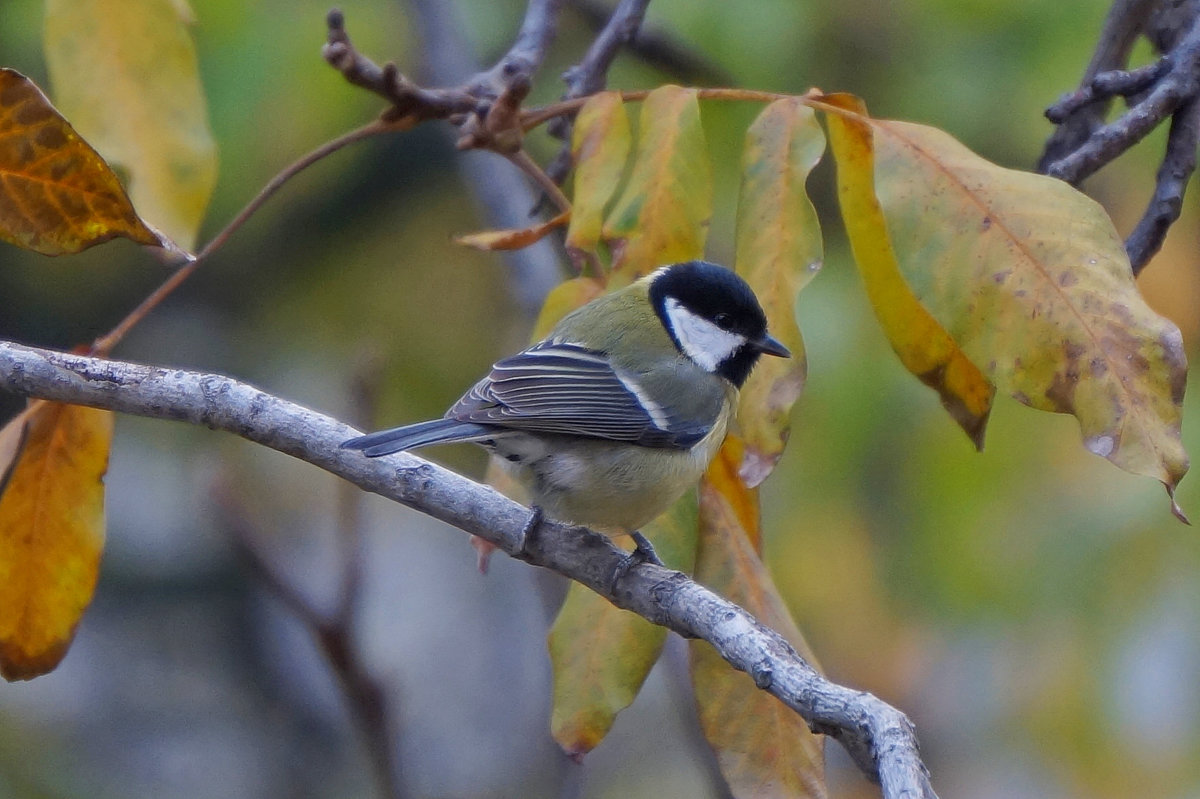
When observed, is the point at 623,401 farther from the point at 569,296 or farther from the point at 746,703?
the point at 746,703

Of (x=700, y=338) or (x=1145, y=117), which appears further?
(x=700, y=338)

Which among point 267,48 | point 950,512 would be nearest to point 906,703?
point 950,512

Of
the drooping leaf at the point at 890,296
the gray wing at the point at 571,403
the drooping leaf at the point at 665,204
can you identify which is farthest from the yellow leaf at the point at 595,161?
the gray wing at the point at 571,403

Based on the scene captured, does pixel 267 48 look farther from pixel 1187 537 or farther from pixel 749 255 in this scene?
pixel 1187 537

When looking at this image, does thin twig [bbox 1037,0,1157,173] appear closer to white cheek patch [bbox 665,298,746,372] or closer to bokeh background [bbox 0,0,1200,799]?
bokeh background [bbox 0,0,1200,799]

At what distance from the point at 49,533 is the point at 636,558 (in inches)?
35.1

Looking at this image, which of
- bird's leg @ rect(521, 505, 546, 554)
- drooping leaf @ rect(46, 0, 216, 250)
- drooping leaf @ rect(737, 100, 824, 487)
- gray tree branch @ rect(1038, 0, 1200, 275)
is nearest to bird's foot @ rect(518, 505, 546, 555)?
bird's leg @ rect(521, 505, 546, 554)

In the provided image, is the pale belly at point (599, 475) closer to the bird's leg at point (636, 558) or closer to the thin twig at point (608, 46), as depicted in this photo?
the bird's leg at point (636, 558)

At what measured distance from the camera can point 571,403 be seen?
2215 millimetres

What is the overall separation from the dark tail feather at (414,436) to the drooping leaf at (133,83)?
53 cm

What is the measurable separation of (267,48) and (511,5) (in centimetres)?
88

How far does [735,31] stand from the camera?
2844 mm

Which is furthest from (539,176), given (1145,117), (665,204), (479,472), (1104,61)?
(479,472)

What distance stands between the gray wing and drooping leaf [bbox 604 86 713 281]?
0.46m
